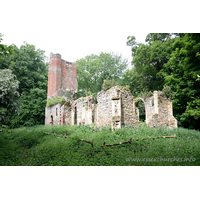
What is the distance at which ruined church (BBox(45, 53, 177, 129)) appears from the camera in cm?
991

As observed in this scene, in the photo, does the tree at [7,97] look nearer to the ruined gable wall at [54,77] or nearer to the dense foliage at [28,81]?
the dense foliage at [28,81]

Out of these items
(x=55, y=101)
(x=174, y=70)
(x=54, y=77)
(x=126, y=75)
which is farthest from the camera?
(x=126, y=75)

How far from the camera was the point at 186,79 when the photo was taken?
13016 millimetres

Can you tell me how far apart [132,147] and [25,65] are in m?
19.7

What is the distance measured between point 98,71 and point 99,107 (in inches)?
653

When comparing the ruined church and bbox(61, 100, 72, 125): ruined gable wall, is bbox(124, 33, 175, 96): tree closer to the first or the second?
the ruined church

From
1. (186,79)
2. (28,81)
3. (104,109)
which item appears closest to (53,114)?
(28,81)

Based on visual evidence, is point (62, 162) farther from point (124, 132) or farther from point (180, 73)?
point (180, 73)

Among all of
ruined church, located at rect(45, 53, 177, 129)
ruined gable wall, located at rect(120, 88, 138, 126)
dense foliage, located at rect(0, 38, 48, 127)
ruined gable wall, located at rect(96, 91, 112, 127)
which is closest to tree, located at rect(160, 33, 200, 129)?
ruined church, located at rect(45, 53, 177, 129)

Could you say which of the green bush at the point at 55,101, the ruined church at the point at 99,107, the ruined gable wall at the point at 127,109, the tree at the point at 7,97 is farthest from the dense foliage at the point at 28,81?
the ruined gable wall at the point at 127,109

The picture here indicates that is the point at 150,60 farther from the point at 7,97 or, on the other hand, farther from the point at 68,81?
the point at 7,97

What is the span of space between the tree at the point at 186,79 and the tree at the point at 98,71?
397 inches

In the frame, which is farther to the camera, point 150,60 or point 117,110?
point 150,60

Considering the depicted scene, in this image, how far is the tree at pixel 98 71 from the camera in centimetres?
2580
